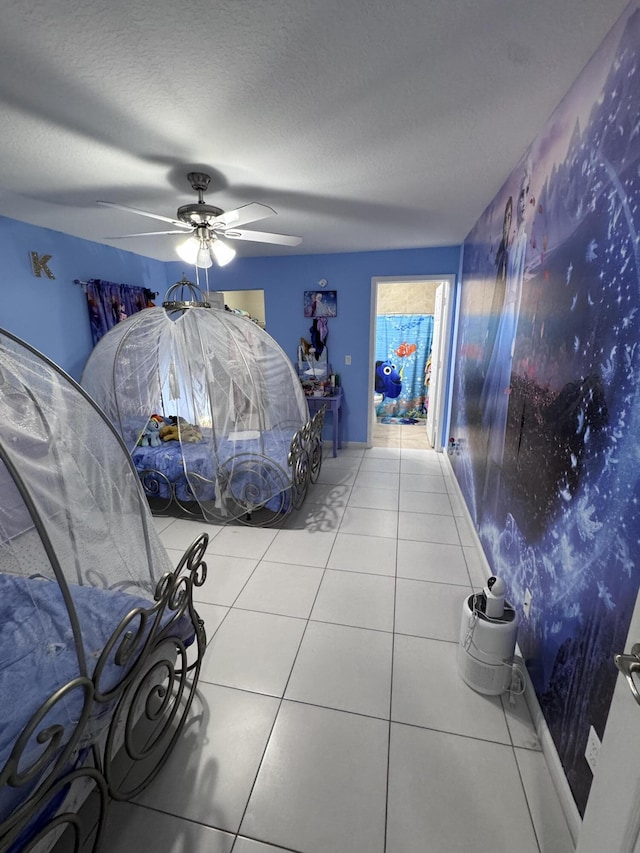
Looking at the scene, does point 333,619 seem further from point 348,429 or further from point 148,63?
point 348,429

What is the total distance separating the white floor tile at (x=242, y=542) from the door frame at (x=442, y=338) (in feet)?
7.74

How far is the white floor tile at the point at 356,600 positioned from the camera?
76.4 inches

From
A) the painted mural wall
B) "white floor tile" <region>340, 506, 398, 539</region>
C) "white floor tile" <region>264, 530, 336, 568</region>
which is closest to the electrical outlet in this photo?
the painted mural wall

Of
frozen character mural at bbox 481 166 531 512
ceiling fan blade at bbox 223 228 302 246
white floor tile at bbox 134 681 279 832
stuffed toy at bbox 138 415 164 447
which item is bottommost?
white floor tile at bbox 134 681 279 832

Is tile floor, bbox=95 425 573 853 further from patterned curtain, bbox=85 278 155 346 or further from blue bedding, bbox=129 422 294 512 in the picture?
patterned curtain, bbox=85 278 155 346

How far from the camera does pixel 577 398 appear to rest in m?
1.24

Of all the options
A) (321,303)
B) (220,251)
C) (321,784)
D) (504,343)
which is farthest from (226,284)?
(321,784)

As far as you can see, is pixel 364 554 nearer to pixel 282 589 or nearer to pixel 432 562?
pixel 432 562

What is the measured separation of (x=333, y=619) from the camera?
195 cm

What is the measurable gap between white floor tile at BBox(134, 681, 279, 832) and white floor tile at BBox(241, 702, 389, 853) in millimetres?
49

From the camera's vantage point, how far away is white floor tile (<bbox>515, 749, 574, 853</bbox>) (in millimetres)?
1096

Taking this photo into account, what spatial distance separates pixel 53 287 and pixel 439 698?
4.23 meters

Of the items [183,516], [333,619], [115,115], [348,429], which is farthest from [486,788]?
[348,429]

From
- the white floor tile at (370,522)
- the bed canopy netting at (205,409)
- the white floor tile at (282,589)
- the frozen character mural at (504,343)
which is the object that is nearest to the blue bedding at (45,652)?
the white floor tile at (282,589)
